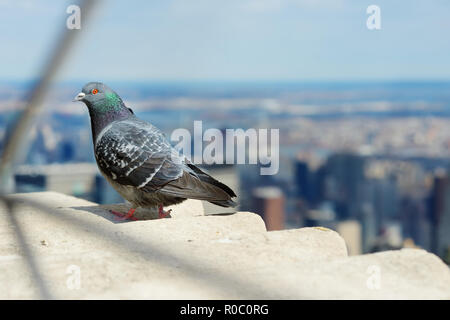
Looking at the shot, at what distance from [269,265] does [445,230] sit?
89.8 ft

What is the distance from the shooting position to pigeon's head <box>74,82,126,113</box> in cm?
445

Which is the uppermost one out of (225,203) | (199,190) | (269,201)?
(199,190)

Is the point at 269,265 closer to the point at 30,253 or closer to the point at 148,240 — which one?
the point at 148,240

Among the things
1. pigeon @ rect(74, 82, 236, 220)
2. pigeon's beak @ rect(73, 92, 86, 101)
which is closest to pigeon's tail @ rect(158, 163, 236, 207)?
pigeon @ rect(74, 82, 236, 220)

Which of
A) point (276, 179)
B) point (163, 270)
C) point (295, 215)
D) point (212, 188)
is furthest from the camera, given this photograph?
point (276, 179)

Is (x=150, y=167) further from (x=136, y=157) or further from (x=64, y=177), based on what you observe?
(x=64, y=177)

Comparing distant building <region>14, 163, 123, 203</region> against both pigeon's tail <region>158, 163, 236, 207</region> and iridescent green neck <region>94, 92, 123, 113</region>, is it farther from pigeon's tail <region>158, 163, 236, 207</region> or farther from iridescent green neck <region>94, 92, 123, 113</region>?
pigeon's tail <region>158, 163, 236, 207</region>

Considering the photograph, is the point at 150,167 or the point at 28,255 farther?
the point at 150,167

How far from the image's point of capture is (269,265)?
2.85 metres

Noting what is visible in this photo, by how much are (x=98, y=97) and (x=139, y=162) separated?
0.62 metres

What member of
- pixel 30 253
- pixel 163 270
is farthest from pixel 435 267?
pixel 30 253

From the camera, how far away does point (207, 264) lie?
284 cm

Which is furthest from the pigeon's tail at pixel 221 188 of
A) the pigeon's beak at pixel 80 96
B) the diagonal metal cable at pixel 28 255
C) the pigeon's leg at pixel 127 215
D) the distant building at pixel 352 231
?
the distant building at pixel 352 231

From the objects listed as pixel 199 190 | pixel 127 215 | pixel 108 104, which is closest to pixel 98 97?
pixel 108 104
